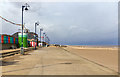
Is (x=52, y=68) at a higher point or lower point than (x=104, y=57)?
higher

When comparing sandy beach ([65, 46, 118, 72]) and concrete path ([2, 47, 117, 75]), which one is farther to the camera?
sandy beach ([65, 46, 118, 72])

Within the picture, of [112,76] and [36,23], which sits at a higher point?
[36,23]

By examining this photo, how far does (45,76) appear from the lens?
7559mm

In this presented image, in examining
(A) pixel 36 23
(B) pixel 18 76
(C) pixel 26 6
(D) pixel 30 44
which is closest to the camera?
(B) pixel 18 76

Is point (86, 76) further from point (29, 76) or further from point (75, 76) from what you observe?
point (29, 76)

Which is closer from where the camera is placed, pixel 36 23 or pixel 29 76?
pixel 29 76

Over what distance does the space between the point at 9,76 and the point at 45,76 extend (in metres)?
2.00

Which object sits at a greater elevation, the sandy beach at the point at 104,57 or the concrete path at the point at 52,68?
the concrete path at the point at 52,68

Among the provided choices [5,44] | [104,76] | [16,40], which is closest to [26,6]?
[5,44]

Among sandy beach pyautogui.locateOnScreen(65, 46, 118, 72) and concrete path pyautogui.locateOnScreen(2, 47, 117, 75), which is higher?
concrete path pyautogui.locateOnScreen(2, 47, 117, 75)

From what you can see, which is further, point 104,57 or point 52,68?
point 104,57

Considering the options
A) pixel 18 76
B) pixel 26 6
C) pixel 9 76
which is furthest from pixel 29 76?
pixel 26 6

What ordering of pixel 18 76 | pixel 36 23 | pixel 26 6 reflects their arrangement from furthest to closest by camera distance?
pixel 36 23, pixel 26 6, pixel 18 76

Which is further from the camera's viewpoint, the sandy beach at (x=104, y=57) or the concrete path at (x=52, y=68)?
the sandy beach at (x=104, y=57)
